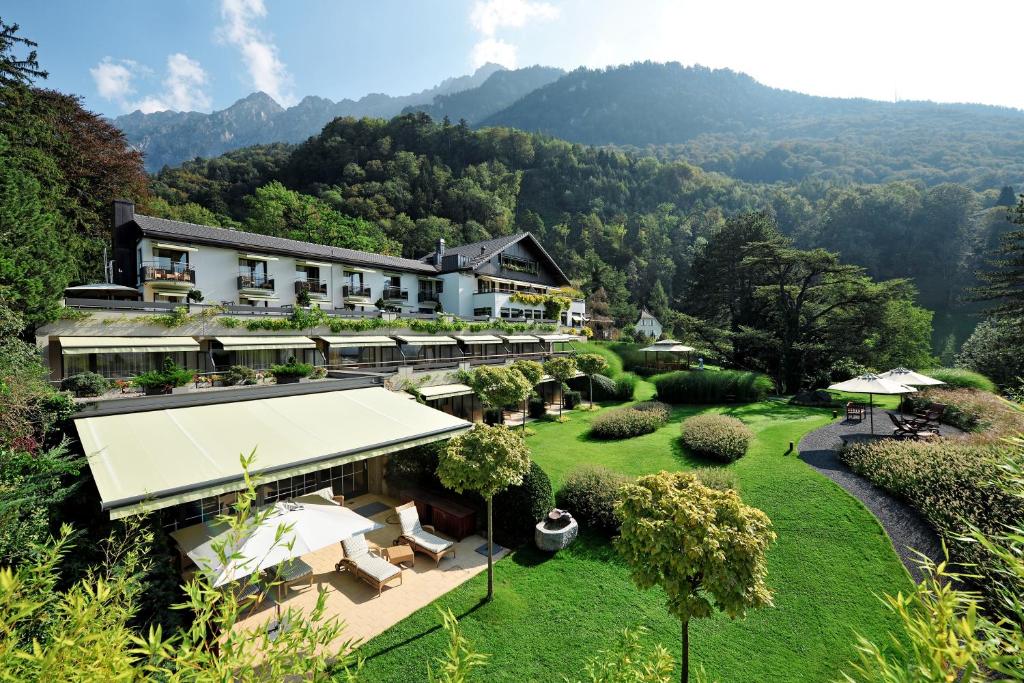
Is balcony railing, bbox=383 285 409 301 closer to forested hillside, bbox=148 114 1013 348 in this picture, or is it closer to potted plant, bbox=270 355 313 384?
potted plant, bbox=270 355 313 384

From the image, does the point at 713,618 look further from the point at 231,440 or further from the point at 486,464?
the point at 231,440

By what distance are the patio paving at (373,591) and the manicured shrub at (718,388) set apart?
19022 mm

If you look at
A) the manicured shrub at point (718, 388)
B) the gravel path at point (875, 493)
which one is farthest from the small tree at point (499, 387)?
the manicured shrub at point (718, 388)

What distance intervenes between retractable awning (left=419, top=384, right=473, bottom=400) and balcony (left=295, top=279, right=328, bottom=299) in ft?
40.3

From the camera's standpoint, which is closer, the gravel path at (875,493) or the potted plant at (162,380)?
the gravel path at (875,493)

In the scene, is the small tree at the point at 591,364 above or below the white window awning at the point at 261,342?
below

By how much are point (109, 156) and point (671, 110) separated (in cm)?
20628

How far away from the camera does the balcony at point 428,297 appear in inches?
1358

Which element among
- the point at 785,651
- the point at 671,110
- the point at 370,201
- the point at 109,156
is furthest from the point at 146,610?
the point at 671,110

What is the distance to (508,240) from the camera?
1591 inches

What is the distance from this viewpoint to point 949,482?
10805 millimetres

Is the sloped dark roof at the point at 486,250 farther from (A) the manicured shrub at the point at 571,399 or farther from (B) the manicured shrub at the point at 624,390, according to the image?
(B) the manicured shrub at the point at 624,390

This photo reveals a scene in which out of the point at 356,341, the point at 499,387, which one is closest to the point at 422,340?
the point at 356,341

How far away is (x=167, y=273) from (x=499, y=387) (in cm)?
1852
